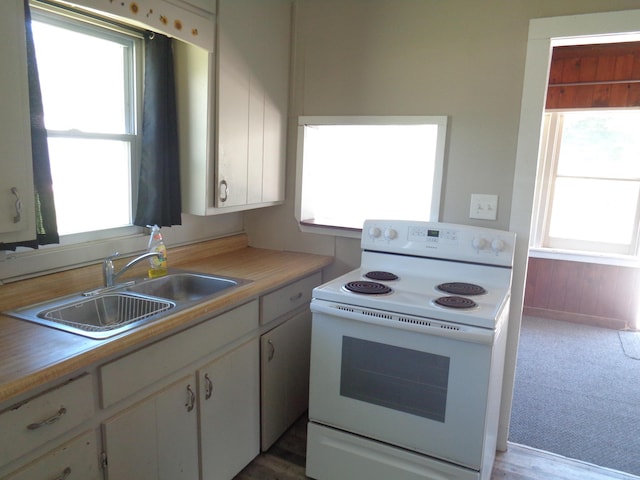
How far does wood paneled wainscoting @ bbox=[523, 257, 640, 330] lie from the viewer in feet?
13.7

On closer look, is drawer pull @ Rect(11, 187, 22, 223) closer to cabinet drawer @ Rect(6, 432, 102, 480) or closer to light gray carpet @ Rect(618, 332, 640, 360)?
cabinet drawer @ Rect(6, 432, 102, 480)

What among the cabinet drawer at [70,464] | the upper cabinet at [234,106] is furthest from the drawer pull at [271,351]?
the cabinet drawer at [70,464]

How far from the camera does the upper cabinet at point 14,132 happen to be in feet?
4.25

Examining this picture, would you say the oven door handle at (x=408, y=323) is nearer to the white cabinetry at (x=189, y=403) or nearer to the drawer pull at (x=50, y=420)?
the white cabinetry at (x=189, y=403)

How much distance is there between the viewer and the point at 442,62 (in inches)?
88.8

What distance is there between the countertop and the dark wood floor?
81 centimetres

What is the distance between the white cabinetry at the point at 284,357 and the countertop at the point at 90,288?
11cm

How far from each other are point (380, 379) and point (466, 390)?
0.33 m

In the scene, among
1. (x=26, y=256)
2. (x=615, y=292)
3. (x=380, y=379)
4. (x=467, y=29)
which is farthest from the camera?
(x=615, y=292)

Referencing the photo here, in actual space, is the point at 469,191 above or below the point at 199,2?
below

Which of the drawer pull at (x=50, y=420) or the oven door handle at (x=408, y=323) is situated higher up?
the oven door handle at (x=408, y=323)

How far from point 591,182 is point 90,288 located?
4.25 meters

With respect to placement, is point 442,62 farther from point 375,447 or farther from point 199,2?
point 375,447

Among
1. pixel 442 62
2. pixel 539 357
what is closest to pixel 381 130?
A: pixel 442 62
